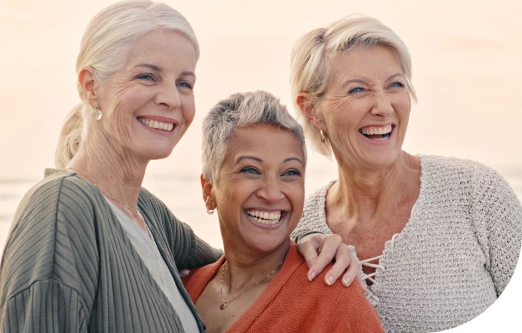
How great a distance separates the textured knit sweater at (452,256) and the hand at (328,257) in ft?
0.82

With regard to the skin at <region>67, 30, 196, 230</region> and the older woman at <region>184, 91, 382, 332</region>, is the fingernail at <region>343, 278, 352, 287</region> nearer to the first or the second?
the older woman at <region>184, 91, 382, 332</region>

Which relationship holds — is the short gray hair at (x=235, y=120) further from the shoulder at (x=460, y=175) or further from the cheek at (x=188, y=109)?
the shoulder at (x=460, y=175)

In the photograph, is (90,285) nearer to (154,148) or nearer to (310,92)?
(154,148)

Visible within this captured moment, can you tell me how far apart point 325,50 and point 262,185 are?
865 millimetres

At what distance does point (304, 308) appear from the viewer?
86.4 inches

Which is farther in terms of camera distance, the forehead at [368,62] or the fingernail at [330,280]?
the forehead at [368,62]

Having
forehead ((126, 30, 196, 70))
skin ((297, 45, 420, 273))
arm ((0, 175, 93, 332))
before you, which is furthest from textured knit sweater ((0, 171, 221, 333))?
skin ((297, 45, 420, 273))

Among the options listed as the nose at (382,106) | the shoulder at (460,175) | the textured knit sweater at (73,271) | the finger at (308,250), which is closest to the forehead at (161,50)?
the textured knit sweater at (73,271)

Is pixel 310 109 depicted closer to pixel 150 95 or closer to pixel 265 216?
pixel 265 216

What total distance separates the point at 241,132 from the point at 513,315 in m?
1.32

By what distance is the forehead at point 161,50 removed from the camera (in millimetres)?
2076

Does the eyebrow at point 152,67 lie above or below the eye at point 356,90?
above

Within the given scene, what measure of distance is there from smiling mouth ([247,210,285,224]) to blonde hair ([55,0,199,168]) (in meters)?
0.59

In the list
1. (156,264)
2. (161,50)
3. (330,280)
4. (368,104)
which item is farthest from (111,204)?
(368,104)
